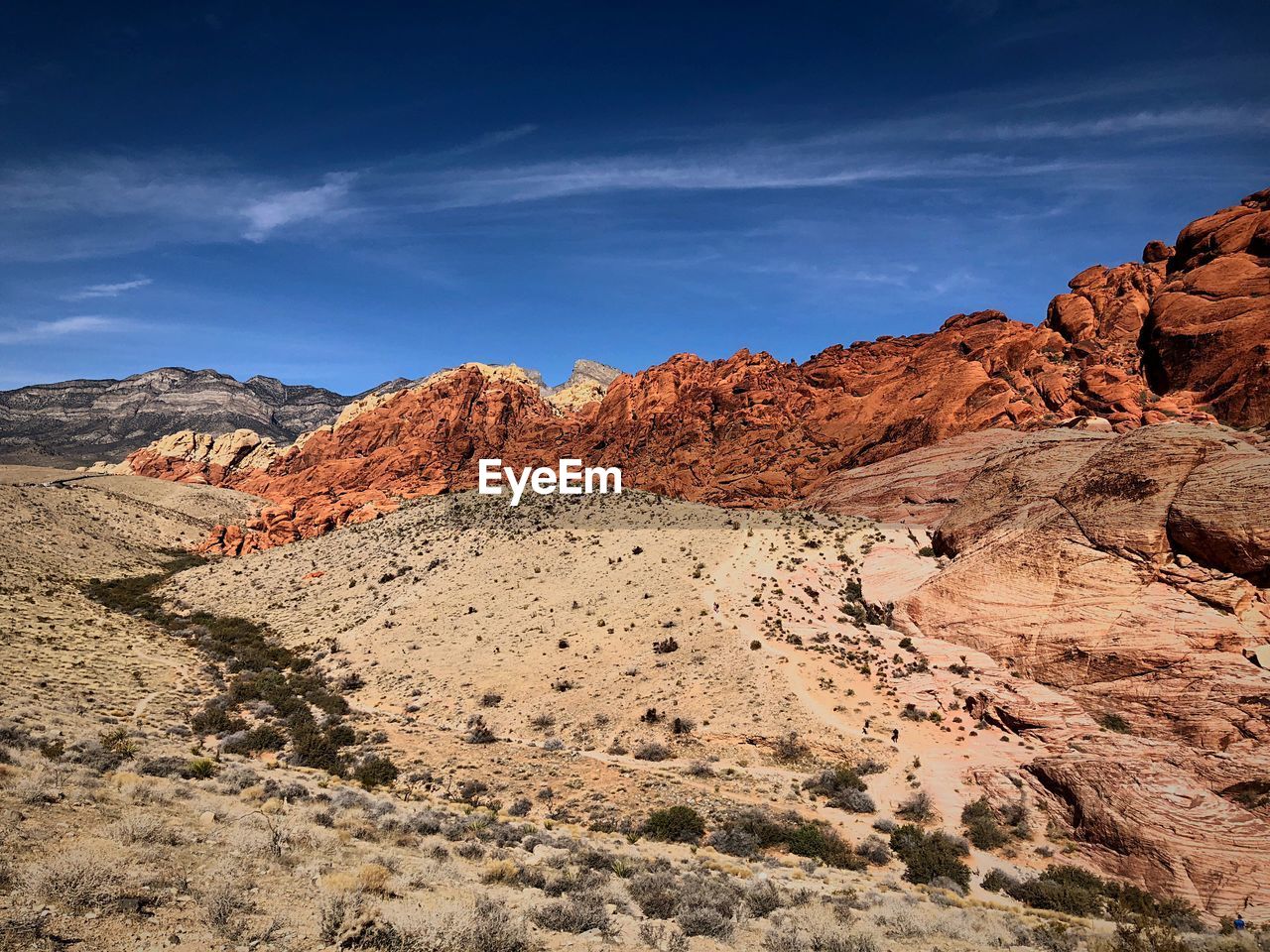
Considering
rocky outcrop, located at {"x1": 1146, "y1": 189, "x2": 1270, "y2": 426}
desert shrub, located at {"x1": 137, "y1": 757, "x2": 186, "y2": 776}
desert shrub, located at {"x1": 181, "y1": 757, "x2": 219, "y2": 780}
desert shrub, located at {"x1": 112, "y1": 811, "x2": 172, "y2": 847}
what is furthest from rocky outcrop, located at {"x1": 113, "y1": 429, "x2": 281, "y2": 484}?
rocky outcrop, located at {"x1": 1146, "y1": 189, "x2": 1270, "y2": 426}

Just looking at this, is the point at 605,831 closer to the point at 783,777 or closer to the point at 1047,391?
the point at 783,777

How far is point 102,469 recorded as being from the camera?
109 m

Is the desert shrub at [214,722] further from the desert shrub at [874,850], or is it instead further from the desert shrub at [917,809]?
the desert shrub at [917,809]

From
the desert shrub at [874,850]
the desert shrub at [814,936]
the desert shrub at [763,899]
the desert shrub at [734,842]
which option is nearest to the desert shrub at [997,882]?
the desert shrub at [874,850]

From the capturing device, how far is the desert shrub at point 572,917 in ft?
33.9

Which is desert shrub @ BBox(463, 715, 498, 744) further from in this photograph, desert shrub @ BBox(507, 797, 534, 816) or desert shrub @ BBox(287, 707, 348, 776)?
desert shrub @ BBox(507, 797, 534, 816)

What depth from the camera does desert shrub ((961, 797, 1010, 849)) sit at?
57.9 feet

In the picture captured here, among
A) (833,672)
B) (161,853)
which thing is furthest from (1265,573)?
(161,853)

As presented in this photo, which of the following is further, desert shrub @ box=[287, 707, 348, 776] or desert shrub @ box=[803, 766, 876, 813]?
desert shrub @ box=[287, 707, 348, 776]

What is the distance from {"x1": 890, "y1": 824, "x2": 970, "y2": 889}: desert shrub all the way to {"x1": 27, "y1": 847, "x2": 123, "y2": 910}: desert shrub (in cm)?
1660

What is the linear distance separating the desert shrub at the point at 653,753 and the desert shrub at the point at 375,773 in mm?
8294

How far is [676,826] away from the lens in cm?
1773

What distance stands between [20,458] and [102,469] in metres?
47.0

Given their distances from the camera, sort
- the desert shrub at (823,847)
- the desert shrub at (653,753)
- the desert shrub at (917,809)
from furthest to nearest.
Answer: the desert shrub at (653,753) < the desert shrub at (917,809) < the desert shrub at (823,847)
